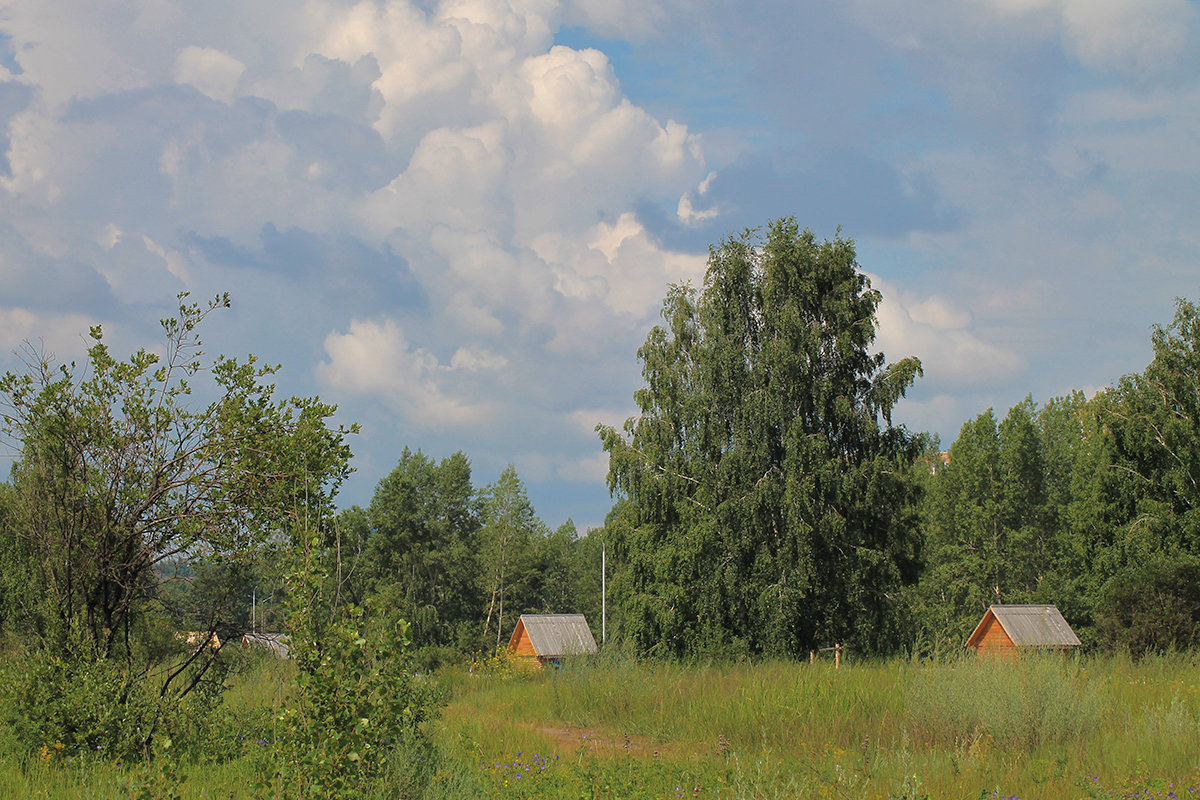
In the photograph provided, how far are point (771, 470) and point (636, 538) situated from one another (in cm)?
438

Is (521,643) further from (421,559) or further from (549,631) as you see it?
(421,559)

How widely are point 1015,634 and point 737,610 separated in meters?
15.0

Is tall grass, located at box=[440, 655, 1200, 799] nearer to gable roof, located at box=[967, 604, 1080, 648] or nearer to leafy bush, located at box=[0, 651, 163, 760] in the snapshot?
leafy bush, located at box=[0, 651, 163, 760]

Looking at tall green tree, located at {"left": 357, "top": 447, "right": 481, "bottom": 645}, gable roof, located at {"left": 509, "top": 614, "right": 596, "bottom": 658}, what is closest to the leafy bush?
gable roof, located at {"left": 509, "top": 614, "right": 596, "bottom": 658}

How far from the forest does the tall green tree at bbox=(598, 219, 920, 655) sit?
0.27 feet

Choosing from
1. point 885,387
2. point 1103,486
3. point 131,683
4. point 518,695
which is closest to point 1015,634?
point 1103,486

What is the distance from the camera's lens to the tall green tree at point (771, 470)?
23.8 meters

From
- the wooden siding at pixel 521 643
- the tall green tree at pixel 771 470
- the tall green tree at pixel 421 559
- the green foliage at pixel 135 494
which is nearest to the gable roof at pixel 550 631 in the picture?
the wooden siding at pixel 521 643

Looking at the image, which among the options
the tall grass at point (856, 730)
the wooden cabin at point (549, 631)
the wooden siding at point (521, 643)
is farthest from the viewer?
the wooden siding at point (521, 643)

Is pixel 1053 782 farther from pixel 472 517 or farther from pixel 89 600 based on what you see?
pixel 472 517

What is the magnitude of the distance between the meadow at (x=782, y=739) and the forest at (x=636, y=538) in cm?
53

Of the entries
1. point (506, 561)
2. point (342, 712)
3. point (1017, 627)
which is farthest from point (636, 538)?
point (506, 561)

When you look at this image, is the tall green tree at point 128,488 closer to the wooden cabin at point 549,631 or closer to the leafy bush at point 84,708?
the leafy bush at point 84,708

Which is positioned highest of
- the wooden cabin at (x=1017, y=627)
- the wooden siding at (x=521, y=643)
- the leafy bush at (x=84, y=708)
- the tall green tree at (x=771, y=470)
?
the tall green tree at (x=771, y=470)
